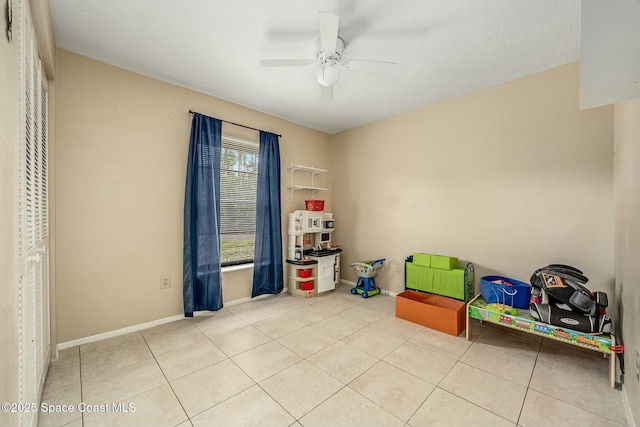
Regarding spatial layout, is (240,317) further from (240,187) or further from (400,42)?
(400,42)

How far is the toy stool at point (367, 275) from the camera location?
3848mm

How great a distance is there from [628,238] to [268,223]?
3.61 m

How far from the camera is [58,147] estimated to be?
2.33m

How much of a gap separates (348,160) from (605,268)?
137 inches

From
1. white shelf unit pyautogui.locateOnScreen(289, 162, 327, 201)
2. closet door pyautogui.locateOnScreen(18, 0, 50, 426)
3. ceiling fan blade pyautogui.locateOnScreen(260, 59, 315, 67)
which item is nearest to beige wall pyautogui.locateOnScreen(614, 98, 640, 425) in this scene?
ceiling fan blade pyautogui.locateOnScreen(260, 59, 315, 67)

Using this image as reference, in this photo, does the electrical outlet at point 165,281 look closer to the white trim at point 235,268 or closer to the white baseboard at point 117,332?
the white baseboard at point 117,332

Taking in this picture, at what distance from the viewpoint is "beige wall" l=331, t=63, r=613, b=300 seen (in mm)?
2447

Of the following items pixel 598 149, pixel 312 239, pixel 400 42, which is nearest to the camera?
pixel 400 42

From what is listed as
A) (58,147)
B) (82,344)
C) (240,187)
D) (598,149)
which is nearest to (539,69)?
(598,149)

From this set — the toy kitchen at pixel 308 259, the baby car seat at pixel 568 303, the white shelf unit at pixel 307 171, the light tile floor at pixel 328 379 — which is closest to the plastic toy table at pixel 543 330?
the baby car seat at pixel 568 303

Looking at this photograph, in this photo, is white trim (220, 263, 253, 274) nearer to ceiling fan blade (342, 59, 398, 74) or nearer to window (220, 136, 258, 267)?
window (220, 136, 258, 267)

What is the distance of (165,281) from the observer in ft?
9.66

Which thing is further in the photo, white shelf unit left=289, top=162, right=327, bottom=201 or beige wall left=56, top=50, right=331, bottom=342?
white shelf unit left=289, top=162, right=327, bottom=201

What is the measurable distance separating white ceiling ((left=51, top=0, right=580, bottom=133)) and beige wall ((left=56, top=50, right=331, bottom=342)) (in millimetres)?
327
